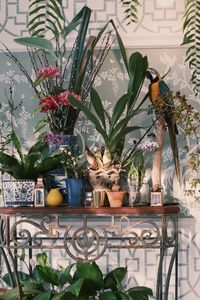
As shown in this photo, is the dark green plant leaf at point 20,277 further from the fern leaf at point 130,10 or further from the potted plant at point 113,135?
the fern leaf at point 130,10

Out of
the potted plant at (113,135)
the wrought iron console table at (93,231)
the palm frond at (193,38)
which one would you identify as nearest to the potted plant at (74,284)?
the wrought iron console table at (93,231)

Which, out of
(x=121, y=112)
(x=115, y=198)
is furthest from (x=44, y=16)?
(x=115, y=198)

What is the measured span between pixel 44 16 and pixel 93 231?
5.21ft

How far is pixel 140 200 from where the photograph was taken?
11.4 feet

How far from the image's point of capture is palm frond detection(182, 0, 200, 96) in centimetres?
358

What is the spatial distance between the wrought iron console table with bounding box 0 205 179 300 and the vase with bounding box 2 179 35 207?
3.1 inches

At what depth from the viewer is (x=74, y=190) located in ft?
10.5

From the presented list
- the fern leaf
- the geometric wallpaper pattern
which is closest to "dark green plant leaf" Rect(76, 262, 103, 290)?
the geometric wallpaper pattern

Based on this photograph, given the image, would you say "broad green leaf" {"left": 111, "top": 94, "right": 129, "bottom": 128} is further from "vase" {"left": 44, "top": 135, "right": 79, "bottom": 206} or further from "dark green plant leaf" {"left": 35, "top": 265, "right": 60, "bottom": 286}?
"dark green plant leaf" {"left": 35, "top": 265, "right": 60, "bottom": 286}

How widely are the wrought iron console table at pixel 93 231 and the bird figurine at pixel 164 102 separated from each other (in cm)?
47

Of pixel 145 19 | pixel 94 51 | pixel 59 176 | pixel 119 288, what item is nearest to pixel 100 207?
pixel 59 176

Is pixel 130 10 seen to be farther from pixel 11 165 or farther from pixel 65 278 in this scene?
pixel 65 278

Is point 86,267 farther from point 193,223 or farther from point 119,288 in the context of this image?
point 193,223

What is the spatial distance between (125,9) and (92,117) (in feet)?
3.13
